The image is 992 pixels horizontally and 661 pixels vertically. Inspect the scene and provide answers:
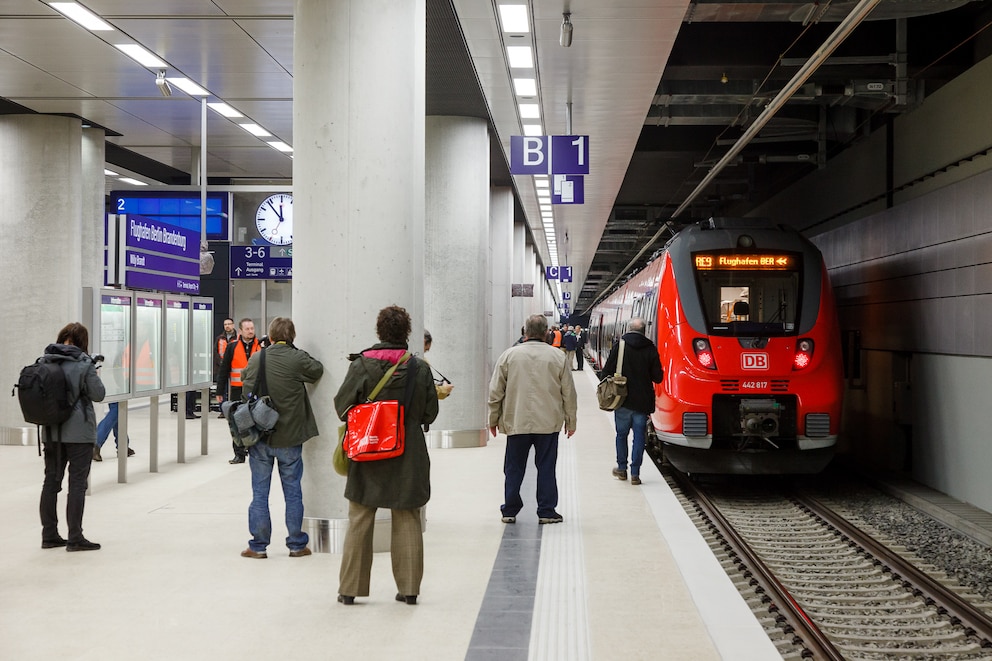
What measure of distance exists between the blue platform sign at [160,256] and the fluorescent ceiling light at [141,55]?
1785mm

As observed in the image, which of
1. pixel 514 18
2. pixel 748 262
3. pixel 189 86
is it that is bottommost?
pixel 748 262

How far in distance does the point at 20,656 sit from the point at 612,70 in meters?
9.01

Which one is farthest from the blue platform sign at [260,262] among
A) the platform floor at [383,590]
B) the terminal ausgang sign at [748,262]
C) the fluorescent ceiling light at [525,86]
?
the terminal ausgang sign at [748,262]

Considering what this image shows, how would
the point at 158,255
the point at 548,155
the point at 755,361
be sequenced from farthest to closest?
the point at 548,155 < the point at 158,255 < the point at 755,361

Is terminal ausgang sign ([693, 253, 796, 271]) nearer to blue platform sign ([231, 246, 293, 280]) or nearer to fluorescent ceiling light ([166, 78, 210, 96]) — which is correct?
fluorescent ceiling light ([166, 78, 210, 96])

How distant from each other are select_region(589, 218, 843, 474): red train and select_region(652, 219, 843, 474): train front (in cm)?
1

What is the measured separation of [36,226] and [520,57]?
23.9ft

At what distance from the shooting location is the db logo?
10086mm

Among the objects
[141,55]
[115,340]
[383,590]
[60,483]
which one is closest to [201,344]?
[115,340]

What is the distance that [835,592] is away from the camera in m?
6.97

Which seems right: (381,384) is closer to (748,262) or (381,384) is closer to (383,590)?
(383,590)

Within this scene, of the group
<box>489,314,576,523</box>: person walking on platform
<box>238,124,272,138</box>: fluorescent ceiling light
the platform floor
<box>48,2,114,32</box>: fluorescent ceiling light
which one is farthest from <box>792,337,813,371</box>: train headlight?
<box>238,124,272,138</box>: fluorescent ceiling light

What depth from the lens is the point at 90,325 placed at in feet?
30.7

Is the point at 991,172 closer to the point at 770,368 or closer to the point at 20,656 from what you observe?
the point at 770,368
